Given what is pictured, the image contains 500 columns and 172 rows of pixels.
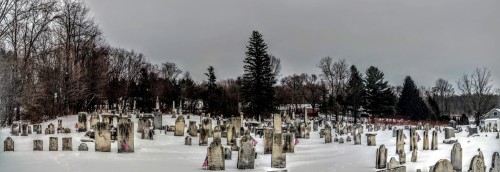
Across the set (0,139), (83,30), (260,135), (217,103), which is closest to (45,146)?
(0,139)

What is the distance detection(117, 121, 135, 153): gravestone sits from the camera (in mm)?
14055

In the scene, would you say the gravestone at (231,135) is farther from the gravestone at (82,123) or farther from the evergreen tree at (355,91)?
the evergreen tree at (355,91)

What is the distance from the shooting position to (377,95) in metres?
53.8

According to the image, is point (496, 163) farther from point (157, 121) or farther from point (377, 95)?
point (377, 95)

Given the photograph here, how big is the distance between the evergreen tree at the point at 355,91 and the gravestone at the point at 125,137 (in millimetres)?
37506

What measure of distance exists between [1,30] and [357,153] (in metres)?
17.6

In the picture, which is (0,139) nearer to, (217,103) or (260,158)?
(260,158)

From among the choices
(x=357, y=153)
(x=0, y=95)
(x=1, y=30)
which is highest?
(x=1, y=30)

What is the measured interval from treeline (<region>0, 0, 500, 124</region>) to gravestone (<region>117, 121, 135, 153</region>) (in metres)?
8.52

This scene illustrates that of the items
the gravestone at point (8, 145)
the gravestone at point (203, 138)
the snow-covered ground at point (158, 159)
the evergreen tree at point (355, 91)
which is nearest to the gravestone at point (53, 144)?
the snow-covered ground at point (158, 159)

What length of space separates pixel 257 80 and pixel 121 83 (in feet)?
49.5

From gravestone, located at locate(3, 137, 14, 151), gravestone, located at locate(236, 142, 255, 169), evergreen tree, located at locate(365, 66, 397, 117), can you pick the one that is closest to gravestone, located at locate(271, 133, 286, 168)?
gravestone, located at locate(236, 142, 255, 169)

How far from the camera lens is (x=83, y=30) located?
1251 inches

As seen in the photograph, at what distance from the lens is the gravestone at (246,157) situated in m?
12.1
